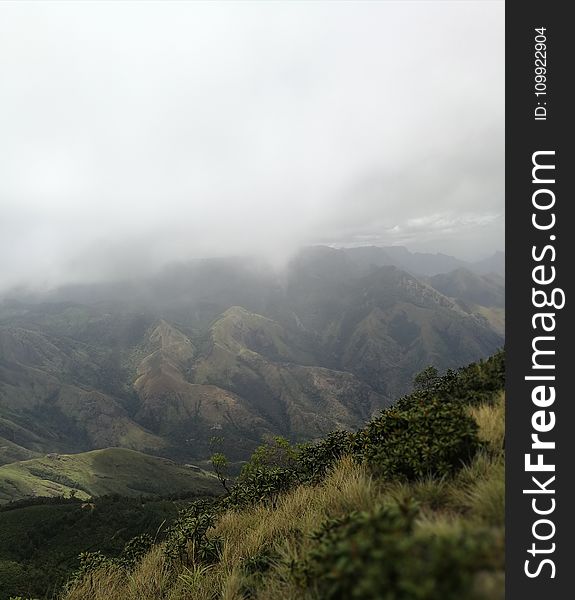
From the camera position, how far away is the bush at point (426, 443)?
19.8ft

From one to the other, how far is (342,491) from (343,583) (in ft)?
14.2

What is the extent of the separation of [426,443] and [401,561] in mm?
3692

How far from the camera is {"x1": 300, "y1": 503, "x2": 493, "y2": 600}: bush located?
8.84ft

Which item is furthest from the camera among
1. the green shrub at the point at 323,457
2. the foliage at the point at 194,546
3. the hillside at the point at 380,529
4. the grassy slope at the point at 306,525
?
the green shrub at the point at 323,457

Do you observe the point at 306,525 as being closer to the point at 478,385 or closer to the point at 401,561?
the point at 478,385

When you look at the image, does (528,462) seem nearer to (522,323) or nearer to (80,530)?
(522,323)

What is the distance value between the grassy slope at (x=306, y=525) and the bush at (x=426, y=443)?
0.70 feet

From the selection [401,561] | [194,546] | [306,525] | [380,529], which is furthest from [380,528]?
[194,546]

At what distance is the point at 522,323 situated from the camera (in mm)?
5836

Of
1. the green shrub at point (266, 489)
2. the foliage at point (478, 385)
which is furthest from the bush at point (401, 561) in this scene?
the green shrub at point (266, 489)

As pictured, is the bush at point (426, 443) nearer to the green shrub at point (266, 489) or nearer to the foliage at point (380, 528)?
the foliage at point (380, 528)

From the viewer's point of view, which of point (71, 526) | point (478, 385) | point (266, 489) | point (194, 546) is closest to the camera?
point (478, 385)

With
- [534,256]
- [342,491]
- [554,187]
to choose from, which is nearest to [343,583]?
[342,491]

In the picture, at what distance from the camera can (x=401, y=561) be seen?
9.43 ft
